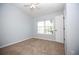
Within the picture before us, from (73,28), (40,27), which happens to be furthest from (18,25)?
(73,28)

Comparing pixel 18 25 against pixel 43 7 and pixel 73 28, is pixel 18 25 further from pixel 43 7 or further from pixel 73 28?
pixel 73 28

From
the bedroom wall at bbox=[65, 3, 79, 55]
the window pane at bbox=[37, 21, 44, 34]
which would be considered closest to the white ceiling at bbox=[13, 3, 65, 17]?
the bedroom wall at bbox=[65, 3, 79, 55]

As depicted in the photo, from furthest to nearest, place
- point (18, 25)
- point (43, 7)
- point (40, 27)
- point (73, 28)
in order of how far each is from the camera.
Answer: point (18, 25) < point (40, 27) < point (43, 7) < point (73, 28)

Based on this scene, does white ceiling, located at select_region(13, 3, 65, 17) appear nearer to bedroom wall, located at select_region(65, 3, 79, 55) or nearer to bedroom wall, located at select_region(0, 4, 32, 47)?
bedroom wall, located at select_region(65, 3, 79, 55)

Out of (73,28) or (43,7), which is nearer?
(73,28)

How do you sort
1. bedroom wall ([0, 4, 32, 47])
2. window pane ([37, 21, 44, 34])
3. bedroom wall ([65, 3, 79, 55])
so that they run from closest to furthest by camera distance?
bedroom wall ([65, 3, 79, 55])
window pane ([37, 21, 44, 34])
bedroom wall ([0, 4, 32, 47])

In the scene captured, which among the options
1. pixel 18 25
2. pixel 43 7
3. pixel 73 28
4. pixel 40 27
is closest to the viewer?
pixel 73 28

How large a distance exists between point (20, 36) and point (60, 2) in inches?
55.3

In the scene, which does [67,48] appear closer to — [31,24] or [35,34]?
[35,34]

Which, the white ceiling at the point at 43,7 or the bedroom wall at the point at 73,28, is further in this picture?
the white ceiling at the point at 43,7

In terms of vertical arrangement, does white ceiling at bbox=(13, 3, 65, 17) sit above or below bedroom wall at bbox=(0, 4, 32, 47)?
above

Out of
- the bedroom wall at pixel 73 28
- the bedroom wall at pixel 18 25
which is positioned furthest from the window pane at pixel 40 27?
the bedroom wall at pixel 73 28

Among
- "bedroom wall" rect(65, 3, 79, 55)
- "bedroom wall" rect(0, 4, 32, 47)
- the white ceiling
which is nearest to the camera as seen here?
"bedroom wall" rect(65, 3, 79, 55)

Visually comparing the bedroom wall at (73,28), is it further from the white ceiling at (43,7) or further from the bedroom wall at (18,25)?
the bedroom wall at (18,25)
